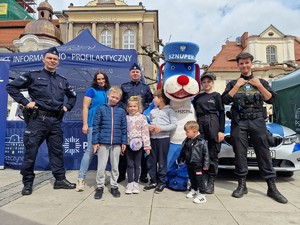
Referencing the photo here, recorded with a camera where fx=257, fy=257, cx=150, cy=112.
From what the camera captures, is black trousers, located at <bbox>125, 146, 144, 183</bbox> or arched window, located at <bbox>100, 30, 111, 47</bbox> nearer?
black trousers, located at <bbox>125, 146, 144, 183</bbox>

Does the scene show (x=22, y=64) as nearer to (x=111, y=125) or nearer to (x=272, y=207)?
(x=111, y=125)

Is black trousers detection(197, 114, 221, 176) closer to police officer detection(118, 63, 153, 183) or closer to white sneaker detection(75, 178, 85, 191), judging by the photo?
police officer detection(118, 63, 153, 183)

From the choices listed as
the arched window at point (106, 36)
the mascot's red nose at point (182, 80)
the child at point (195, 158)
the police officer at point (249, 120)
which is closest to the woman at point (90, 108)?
the mascot's red nose at point (182, 80)

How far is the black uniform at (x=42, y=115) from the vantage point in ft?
12.4

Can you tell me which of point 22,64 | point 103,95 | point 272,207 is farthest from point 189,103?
point 22,64

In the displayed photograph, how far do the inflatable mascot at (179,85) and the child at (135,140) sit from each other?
0.47 m

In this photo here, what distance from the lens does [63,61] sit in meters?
6.12

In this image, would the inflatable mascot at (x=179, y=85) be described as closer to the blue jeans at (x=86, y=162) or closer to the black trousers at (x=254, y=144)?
the black trousers at (x=254, y=144)

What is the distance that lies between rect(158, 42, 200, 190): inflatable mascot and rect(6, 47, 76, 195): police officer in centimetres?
163

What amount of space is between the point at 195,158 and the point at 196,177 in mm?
267

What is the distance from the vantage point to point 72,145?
579cm

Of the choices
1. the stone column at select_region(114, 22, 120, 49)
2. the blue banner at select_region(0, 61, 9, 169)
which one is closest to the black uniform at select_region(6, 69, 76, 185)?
the blue banner at select_region(0, 61, 9, 169)

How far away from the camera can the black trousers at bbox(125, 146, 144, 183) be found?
12.6 ft

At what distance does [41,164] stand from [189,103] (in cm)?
362
